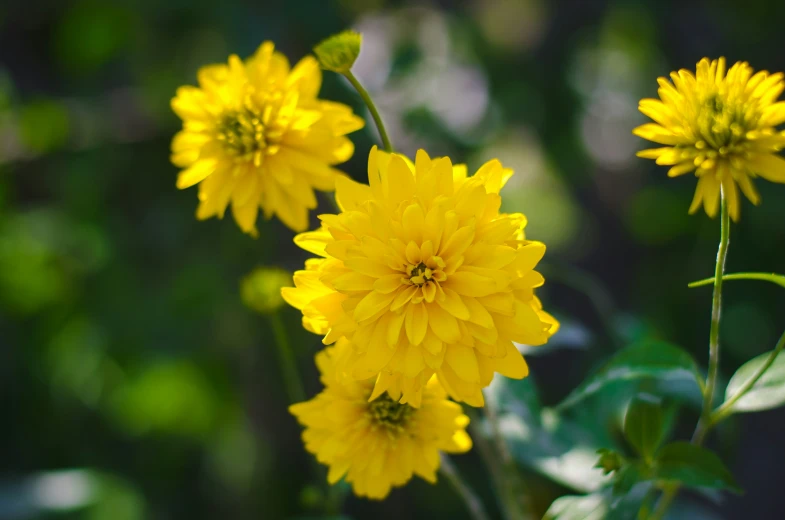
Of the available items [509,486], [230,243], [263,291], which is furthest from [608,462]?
[230,243]

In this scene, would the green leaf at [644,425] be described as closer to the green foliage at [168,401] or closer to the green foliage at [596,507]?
the green foliage at [596,507]

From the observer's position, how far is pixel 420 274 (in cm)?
57

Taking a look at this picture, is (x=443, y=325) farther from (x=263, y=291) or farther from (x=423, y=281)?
(x=263, y=291)

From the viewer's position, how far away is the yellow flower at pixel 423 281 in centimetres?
53

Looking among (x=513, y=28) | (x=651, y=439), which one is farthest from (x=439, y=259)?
(x=513, y=28)

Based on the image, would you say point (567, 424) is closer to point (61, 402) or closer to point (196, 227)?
point (196, 227)

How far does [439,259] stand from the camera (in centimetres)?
55

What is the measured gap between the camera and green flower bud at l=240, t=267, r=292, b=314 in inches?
29.1

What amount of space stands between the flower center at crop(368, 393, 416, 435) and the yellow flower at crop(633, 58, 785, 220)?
0.29 metres

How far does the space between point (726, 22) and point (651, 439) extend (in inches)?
47.5

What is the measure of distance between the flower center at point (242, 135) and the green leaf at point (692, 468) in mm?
457

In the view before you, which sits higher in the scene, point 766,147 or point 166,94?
point 166,94

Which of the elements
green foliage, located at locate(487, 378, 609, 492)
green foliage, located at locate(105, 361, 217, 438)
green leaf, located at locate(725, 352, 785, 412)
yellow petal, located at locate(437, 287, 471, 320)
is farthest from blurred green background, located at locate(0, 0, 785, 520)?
yellow petal, located at locate(437, 287, 471, 320)

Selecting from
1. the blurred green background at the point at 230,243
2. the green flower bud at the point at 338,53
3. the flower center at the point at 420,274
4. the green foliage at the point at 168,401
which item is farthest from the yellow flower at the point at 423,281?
the green foliage at the point at 168,401
